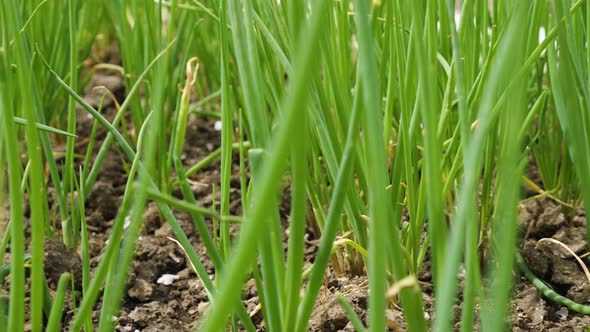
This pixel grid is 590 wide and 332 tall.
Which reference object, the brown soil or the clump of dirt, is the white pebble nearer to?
the brown soil

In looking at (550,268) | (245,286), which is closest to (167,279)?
(245,286)

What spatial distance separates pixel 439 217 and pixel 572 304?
14.3 inches

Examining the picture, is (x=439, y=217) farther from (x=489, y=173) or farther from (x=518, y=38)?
(x=489, y=173)

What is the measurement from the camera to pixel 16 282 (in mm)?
652

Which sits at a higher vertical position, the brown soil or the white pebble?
the brown soil

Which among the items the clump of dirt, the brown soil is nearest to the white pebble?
the brown soil

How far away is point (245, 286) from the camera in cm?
110

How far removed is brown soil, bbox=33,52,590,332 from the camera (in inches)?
37.9

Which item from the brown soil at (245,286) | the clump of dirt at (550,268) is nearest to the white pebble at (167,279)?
the brown soil at (245,286)

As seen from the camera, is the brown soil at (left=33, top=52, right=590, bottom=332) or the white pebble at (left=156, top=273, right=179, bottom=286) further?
the white pebble at (left=156, top=273, right=179, bottom=286)

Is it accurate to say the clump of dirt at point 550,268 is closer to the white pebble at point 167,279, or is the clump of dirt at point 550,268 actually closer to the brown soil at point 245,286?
the brown soil at point 245,286

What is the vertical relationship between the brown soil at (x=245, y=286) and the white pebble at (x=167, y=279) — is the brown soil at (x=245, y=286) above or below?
above

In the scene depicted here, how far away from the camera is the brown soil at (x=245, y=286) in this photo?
→ 96cm

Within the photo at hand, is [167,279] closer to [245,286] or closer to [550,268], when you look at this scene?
[245,286]
